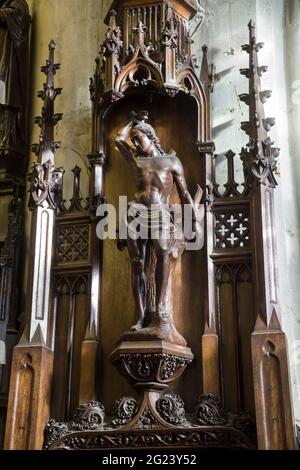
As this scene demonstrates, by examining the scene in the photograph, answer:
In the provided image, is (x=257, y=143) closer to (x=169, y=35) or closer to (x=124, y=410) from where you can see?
(x=169, y=35)

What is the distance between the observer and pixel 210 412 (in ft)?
16.2

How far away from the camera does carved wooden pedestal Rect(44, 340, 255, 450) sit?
487 cm

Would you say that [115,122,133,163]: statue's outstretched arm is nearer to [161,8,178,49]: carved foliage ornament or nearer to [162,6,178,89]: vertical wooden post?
[162,6,178,89]: vertical wooden post

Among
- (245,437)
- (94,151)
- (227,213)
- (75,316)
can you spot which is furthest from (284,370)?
(94,151)

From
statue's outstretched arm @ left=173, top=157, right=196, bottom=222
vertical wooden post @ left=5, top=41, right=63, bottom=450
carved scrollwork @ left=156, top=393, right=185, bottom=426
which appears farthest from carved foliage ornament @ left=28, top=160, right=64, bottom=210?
carved scrollwork @ left=156, top=393, right=185, bottom=426

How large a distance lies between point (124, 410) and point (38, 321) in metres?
0.91

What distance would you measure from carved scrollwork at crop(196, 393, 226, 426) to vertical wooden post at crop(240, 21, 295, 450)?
0.34 m

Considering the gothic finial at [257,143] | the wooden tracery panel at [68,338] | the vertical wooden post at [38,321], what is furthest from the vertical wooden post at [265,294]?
the vertical wooden post at [38,321]

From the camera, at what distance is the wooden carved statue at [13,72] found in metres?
6.98

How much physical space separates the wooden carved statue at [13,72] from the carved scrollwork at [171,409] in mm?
3042

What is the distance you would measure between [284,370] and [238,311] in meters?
0.69
